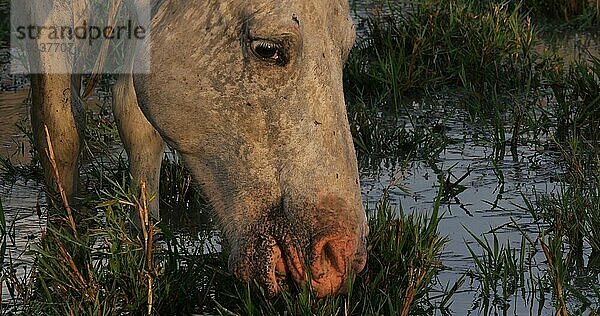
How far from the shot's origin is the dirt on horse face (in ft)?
11.6

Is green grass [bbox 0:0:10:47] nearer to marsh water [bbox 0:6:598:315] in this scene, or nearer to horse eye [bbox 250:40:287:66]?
marsh water [bbox 0:6:598:315]

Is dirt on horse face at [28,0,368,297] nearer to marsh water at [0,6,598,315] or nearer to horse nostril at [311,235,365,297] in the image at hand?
horse nostril at [311,235,365,297]

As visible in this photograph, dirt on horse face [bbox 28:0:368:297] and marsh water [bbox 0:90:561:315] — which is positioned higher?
dirt on horse face [bbox 28:0:368:297]

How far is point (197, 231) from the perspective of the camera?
16.8ft

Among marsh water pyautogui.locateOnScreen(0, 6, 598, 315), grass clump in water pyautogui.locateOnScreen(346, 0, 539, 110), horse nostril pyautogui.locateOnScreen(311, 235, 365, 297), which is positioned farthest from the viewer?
grass clump in water pyautogui.locateOnScreen(346, 0, 539, 110)

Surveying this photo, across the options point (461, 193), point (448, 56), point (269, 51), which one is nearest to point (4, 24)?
point (448, 56)

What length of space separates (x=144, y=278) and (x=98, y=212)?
1.44 meters

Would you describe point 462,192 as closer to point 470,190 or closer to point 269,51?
point 470,190

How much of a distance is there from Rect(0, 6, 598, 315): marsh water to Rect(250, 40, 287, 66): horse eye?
1038 mm

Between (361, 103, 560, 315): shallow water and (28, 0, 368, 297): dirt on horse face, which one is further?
(361, 103, 560, 315): shallow water

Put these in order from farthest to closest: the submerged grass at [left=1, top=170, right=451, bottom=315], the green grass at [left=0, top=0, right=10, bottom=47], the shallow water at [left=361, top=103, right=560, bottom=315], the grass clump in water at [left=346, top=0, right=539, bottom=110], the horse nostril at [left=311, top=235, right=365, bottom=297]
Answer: the green grass at [left=0, top=0, right=10, bottom=47], the grass clump in water at [left=346, top=0, right=539, bottom=110], the shallow water at [left=361, top=103, right=560, bottom=315], the submerged grass at [left=1, top=170, right=451, bottom=315], the horse nostril at [left=311, top=235, right=365, bottom=297]

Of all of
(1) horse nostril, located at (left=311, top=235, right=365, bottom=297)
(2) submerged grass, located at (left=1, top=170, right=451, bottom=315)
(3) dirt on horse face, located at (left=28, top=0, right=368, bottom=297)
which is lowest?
(2) submerged grass, located at (left=1, top=170, right=451, bottom=315)

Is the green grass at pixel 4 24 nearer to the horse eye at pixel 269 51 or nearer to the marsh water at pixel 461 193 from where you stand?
the marsh water at pixel 461 193

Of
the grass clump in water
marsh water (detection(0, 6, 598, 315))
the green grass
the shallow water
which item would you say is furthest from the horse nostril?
the green grass
